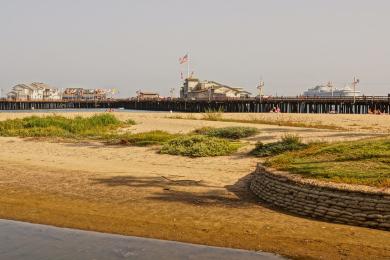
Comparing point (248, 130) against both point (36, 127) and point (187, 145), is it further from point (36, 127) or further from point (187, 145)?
point (36, 127)

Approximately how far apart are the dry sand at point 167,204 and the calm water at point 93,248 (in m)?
0.40

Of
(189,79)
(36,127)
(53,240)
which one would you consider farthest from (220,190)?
(189,79)

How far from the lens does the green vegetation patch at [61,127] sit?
1259 inches

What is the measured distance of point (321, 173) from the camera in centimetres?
1243

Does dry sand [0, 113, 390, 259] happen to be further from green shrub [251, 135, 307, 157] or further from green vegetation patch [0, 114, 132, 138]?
green vegetation patch [0, 114, 132, 138]

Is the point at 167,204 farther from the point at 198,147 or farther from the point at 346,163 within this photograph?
the point at 198,147

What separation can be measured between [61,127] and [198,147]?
53.4 ft

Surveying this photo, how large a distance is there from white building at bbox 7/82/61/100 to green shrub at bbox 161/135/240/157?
141266 millimetres

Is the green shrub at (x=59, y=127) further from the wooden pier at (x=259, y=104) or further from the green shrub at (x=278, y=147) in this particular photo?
the wooden pier at (x=259, y=104)

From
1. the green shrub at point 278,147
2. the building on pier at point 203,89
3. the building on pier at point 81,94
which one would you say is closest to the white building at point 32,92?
the building on pier at point 81,94

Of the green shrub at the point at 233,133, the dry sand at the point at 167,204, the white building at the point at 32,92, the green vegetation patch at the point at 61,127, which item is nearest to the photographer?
the dry sand at the point at 167,204

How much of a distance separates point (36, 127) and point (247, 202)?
2431 cm

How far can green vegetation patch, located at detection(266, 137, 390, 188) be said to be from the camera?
11773 mm

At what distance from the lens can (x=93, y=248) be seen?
10.2 meters
